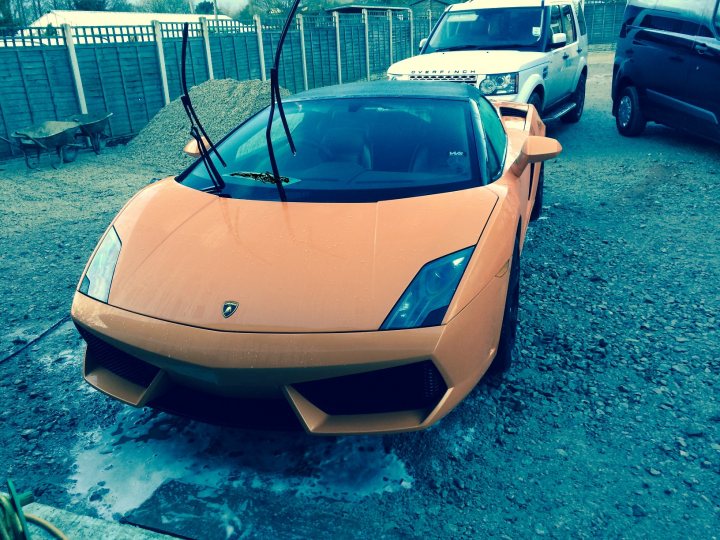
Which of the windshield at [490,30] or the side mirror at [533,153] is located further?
the windshield at [490,30]

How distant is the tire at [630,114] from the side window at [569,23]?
112 centimetres

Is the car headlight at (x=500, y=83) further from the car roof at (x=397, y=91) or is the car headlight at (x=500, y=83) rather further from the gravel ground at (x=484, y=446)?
the gravel ground at (x=484, y=446)

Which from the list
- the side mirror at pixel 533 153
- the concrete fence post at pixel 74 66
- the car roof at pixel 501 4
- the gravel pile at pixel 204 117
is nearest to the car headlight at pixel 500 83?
the car roof at pixel 501 4

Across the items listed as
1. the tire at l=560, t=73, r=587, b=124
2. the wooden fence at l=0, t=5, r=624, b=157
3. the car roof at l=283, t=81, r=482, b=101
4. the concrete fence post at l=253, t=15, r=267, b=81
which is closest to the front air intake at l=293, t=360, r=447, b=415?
the car roof at l=283, t=81, r=482, b=101

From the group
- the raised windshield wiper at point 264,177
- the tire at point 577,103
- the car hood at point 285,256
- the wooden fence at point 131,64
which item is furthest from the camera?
the wooden fence at point 131,64

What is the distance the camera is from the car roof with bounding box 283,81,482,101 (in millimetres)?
3564

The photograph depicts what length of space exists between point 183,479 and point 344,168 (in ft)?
5.50

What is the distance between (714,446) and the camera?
2.48 meters

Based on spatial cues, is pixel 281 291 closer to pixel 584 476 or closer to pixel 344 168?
pixel 344 168

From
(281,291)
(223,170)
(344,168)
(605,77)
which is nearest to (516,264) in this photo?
(344,168)

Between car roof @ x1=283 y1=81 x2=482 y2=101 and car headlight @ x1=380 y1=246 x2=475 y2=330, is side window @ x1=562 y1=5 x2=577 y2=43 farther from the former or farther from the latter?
car headlight @ x1=380 y1=246 x2=475 y2=330

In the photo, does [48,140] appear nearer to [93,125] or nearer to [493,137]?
[93,125]

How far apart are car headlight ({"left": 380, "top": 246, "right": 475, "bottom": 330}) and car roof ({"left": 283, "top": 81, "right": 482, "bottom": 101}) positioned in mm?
1537

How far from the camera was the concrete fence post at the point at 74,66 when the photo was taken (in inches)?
422
